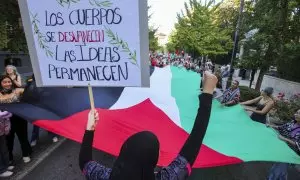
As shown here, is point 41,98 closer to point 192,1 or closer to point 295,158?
point 295,158

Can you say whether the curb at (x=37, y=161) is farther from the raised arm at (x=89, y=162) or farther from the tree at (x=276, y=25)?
the tree at (x=276, y=25)

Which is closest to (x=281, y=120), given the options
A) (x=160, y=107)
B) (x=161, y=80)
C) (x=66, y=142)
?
(x=161, y=80)

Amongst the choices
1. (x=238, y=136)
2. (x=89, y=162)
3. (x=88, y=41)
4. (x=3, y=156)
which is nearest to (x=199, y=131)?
(x=89, y=162)

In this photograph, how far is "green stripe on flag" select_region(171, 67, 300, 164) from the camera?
11.3ft

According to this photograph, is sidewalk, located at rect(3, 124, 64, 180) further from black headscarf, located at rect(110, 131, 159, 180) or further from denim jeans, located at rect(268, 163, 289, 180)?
denim jeans, located at rect(268, 163, 289, 180)

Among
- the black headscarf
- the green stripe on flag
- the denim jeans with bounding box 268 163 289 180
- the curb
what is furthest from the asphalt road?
the black headscarf

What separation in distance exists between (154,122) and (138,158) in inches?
100.0

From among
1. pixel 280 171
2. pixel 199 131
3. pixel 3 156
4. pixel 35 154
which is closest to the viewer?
pixel 199 131

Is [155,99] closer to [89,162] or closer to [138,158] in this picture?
[89,162]

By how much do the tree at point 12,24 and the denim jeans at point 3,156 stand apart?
19.0ft

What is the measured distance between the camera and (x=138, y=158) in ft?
4.92

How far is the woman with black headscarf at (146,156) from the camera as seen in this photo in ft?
4.94

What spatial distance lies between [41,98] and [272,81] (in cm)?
1643

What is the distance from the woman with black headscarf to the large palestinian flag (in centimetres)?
156
